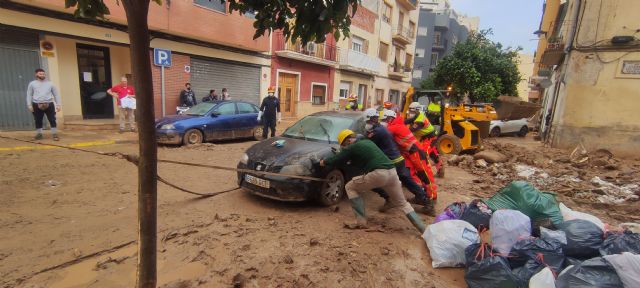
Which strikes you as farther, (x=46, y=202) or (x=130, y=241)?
(x=46, y=202)

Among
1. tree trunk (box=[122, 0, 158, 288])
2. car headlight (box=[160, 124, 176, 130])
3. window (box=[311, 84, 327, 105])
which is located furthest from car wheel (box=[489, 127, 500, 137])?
tree trunk (box=[122, 0, 158, 288])

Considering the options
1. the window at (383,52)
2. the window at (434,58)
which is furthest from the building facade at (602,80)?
the window at (434,58)

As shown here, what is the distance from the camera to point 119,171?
5.95 metres

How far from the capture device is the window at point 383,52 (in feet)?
85.4

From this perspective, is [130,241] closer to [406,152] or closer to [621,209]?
[406,152]

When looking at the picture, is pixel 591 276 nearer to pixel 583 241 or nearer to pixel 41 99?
pixel 583 241

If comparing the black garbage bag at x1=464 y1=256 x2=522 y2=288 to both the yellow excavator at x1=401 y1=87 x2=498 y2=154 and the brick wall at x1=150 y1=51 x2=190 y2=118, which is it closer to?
the yellow excavator at x1=401 y1=87 x2=498 y2=154

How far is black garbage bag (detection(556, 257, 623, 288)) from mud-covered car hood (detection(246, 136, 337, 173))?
2968 millimetres

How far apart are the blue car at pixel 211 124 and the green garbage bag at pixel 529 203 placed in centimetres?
727

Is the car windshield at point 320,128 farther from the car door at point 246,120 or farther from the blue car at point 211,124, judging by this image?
the car door at point 246,120

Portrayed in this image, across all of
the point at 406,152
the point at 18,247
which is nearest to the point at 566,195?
the point at 406,152

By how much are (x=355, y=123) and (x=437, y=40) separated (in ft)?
138

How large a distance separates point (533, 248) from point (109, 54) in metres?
13.7

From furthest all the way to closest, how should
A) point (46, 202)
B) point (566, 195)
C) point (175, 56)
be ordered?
point (175, 56) < point (566, 195) < point (46, 202)
